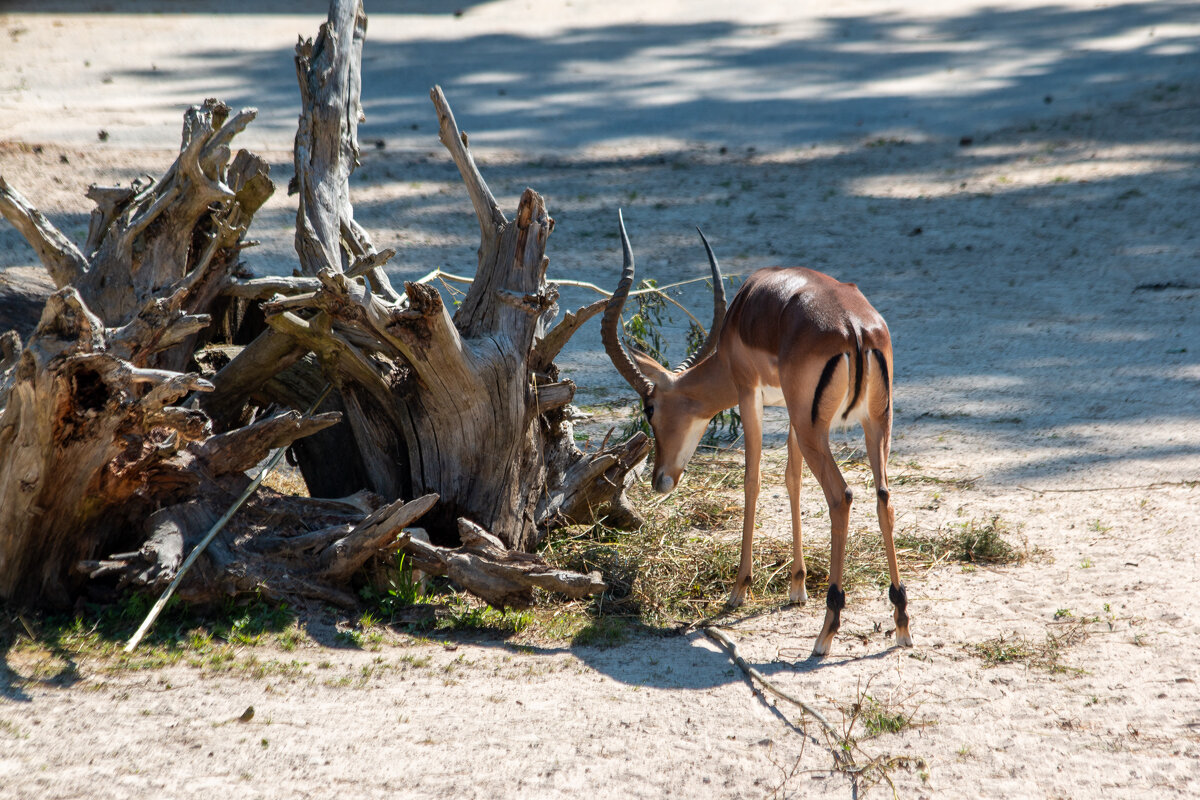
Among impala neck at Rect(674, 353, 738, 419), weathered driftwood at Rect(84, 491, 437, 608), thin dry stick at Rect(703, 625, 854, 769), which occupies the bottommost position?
thin dry stick at Rect(703, 625, 854, 769)

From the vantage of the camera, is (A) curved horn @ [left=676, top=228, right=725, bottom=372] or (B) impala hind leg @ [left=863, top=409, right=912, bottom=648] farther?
(A) curved horn @ [left=676, top=228, right=725, bottom=372]

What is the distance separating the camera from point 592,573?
4973 mm

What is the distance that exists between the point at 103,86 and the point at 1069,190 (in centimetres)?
1195

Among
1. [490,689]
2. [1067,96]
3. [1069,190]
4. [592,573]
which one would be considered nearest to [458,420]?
[592,573]

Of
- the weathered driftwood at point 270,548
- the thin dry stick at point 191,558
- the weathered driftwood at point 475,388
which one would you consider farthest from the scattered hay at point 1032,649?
the thin dry stick at point 191,558

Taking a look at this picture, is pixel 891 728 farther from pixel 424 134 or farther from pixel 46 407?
Result: pixel 424 134

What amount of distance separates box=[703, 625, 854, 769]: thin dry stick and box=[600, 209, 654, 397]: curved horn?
1313 millimetres

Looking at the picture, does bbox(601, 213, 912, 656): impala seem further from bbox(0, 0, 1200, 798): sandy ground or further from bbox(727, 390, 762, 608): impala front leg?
bbox(0, 0, 1200, 798): sandy ground

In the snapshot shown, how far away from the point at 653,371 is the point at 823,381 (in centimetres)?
127

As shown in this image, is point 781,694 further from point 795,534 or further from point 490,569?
point 490,569

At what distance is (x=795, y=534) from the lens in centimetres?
503

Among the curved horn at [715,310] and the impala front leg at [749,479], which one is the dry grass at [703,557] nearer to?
the impala front leg at [749,479]

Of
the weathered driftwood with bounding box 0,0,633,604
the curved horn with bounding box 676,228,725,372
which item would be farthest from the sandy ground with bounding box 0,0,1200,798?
the curved horn with bounding box 676,228,725,372

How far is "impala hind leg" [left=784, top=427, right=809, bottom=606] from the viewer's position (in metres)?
5.04
